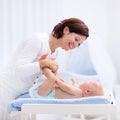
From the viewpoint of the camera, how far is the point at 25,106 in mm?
1265

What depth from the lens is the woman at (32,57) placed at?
1507mm

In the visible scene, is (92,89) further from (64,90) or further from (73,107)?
(73,107)

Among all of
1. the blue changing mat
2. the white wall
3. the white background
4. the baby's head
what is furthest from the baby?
the white wall

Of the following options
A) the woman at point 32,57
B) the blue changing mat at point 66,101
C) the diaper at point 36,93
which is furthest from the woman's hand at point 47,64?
the blue changing mat at point 66,101

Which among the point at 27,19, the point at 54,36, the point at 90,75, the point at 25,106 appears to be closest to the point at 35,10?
the point at 27,19

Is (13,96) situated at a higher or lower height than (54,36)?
lower

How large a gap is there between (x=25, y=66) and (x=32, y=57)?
82 millimetres

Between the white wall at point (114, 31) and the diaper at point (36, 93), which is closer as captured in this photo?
the diaper at point (36, 93)

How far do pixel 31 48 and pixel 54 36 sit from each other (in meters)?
0.20

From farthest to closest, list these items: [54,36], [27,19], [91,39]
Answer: [91,39] → [27,19] → [54,36]

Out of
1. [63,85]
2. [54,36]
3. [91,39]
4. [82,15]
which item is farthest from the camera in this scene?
[82,15]

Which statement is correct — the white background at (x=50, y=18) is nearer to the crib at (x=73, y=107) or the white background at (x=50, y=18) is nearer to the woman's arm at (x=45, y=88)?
the woman's arm at (x=45, y=88)

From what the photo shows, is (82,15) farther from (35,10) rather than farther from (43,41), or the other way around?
(43,41)

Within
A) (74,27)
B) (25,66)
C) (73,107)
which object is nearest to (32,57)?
(25,66)
